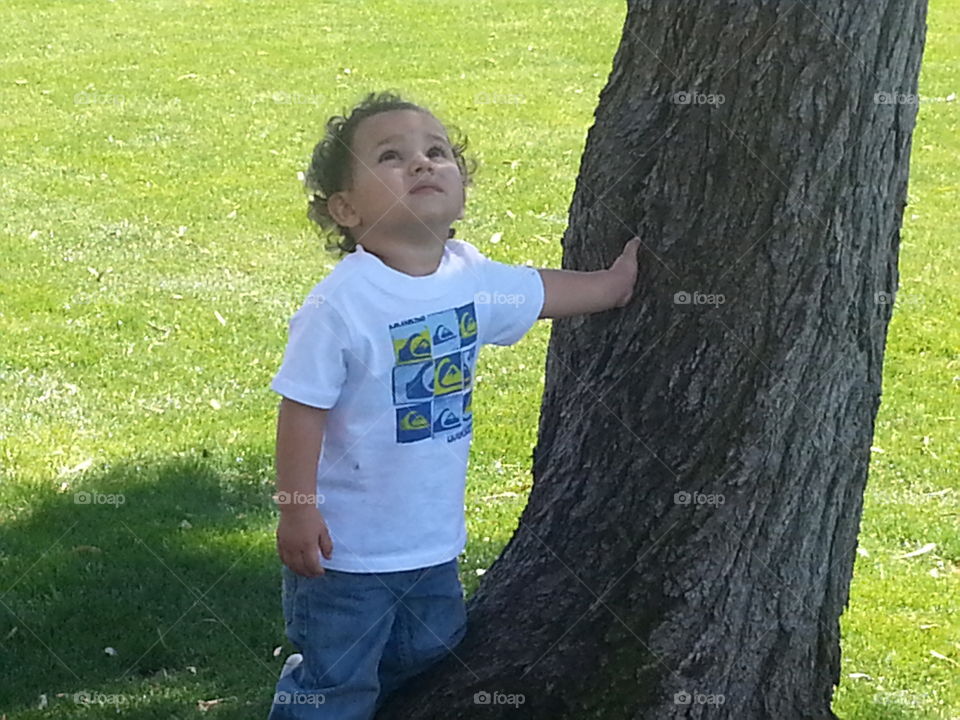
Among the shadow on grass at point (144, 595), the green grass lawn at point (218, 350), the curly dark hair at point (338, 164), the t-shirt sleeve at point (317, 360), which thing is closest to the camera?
the t-shirt sleeve at point (317, 360)

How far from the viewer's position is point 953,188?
31.2 ft

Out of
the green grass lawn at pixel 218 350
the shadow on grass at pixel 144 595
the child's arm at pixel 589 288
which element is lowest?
the shadow on grass at pixel 144 595

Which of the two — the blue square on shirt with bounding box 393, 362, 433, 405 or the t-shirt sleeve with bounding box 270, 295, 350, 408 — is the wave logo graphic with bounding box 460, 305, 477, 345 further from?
the t-shirt sleeve with bounding box 270, 295, 350, 408

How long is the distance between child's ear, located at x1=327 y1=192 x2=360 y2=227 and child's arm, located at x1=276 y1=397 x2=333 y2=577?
0.40m

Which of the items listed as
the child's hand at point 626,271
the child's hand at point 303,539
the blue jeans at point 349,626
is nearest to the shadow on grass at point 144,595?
the blue jeans at point 349,626

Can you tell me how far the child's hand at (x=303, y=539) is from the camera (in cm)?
290

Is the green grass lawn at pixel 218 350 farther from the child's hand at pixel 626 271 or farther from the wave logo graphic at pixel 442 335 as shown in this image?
the wave logo graphic at pixel 442 335

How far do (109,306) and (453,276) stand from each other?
443 centimetres

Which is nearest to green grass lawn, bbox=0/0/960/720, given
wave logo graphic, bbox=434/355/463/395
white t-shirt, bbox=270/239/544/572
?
white t-shirt, bbox=270/239/544/572

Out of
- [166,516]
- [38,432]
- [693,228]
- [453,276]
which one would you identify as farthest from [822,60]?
[38,432]

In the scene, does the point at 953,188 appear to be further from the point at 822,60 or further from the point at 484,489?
the point at 822,60

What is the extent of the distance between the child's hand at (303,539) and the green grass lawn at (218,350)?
117cm

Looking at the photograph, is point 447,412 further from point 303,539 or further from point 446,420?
point 303,539

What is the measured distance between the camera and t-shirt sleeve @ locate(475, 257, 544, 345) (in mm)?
3080
